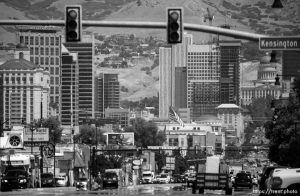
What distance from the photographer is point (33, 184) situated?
12912 cm

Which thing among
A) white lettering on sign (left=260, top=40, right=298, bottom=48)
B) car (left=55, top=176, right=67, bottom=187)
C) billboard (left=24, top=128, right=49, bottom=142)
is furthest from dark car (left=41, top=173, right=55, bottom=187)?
white lettering on sign (left=260, top=40, right=298, bottom=48)

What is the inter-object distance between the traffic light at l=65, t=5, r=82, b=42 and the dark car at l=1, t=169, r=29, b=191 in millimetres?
40487

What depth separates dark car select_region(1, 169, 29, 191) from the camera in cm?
10699

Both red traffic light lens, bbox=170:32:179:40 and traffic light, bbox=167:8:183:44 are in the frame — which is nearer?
red traffic light lens, bbox=170:32:179:40

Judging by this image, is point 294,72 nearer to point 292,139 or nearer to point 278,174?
point 292,139

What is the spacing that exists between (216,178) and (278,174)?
120ft

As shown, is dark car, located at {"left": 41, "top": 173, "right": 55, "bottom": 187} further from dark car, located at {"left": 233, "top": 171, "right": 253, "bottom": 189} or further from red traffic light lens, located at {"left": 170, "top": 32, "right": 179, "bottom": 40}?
red traffic light lens, located at {"left": 170, "top": 32, "right": 179, "bottom": 40}

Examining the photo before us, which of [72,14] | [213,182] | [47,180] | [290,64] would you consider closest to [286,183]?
[72,14]

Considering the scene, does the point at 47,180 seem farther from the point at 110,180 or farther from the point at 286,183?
the point at 286,183

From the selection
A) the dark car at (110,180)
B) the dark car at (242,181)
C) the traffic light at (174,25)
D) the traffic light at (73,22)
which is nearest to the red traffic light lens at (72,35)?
the traffic light at (73,22)

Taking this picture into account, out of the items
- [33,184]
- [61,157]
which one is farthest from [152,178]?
[33,184]

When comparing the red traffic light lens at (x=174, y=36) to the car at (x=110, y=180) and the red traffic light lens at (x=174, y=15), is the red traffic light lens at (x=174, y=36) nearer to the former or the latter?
the red traffic light lens at (x=174, y=15)

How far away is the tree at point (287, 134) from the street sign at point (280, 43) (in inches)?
2032

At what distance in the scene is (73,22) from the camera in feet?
217
